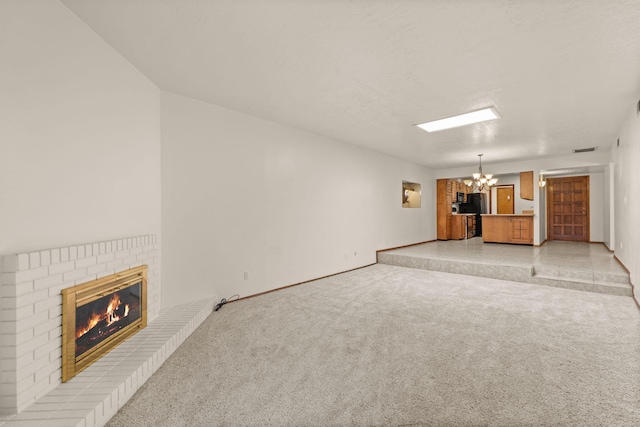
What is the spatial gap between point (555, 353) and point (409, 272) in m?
3.42

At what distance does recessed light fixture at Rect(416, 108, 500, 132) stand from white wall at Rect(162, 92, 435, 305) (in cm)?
181

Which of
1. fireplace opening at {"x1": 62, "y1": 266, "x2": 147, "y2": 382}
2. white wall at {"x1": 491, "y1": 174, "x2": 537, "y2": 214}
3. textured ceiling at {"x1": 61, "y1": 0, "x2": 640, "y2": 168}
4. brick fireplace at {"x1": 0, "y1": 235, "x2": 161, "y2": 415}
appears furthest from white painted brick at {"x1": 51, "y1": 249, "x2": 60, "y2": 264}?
white wall at {"x1": 491, "y1": 174, "x2": 537, "y2": 214}

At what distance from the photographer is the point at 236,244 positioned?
4.02m

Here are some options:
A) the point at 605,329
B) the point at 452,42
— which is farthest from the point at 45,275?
the point at 605,329

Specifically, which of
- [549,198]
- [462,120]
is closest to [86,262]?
[462,120]

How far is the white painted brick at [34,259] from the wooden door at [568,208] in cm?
1228

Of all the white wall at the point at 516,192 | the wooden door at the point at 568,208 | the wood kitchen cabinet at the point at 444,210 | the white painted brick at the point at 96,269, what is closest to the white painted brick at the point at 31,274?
the white painted brick at the point at 96,269

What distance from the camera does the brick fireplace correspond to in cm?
159

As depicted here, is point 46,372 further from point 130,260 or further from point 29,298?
point 130,260

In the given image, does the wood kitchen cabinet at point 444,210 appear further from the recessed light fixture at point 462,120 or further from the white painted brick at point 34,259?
the white painted brick at point 34,259

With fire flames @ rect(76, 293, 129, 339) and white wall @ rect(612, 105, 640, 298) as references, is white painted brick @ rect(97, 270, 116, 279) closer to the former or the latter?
fire flames @ rect(76, 293, 129, 339)

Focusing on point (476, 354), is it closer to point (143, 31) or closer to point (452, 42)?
point (452, 42)

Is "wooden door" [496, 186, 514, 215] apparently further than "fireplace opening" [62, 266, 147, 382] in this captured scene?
Yes

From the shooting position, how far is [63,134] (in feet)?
6.61
